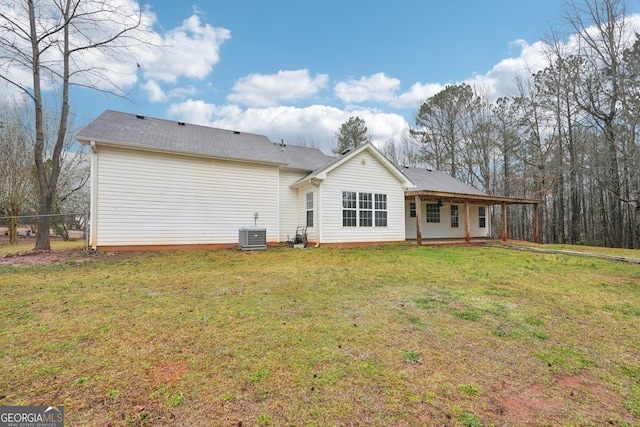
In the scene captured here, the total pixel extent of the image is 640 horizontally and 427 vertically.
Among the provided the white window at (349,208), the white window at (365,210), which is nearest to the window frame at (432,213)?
the white window at (365,210)

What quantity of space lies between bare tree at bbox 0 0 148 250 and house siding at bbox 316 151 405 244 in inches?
355

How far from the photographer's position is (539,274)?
22.6ft

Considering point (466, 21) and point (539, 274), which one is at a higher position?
point (466, 21)

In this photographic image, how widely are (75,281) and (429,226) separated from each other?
16.4 m

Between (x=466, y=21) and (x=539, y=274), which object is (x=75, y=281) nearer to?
(x=539, y=274)

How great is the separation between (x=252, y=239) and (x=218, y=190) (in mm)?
2521

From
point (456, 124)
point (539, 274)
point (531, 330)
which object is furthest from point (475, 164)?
point (531, 330)

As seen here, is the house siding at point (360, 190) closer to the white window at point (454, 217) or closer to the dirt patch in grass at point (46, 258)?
the white window at point (454, 217)

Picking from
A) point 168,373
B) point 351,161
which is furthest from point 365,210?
point 168,373

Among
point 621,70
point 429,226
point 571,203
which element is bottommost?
point 429,226

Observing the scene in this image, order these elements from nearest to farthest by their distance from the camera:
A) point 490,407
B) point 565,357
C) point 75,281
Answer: point 490,407 → point 565,357 → point 75,281

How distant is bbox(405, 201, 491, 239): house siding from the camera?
16984 millimetres

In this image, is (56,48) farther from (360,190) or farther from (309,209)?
(360,190)

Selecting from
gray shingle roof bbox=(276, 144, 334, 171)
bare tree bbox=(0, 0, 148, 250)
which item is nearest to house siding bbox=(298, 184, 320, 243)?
gray shingle roof bbox=(276, 144, 334, 171)
